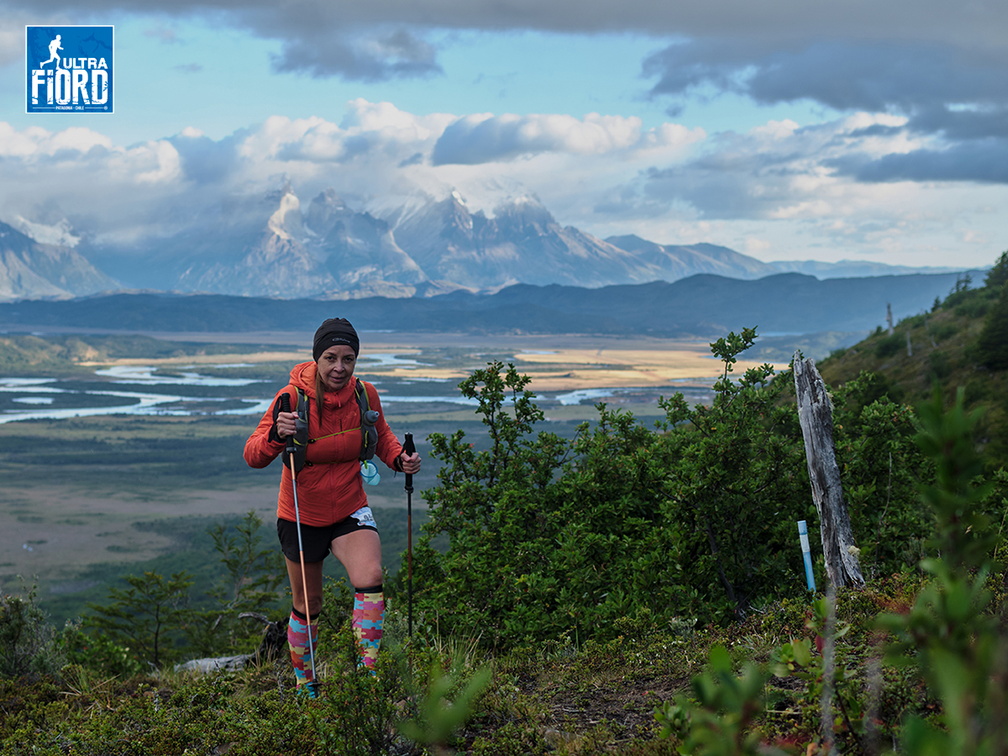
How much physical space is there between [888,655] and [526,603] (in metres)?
6.00

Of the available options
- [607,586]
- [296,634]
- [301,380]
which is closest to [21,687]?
[296,634]

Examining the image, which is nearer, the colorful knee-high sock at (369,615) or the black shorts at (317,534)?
the colorful knee-high sock at (369,615)

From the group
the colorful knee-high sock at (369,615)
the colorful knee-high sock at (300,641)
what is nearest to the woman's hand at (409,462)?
the colorful knee-high sock at (369,615)

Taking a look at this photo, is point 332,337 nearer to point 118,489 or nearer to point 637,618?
point 637,618

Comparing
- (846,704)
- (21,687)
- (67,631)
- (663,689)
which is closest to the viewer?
(846,704)

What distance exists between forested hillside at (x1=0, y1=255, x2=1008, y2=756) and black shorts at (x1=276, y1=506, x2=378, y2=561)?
63 centimetres

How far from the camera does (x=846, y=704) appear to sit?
8.63 ft

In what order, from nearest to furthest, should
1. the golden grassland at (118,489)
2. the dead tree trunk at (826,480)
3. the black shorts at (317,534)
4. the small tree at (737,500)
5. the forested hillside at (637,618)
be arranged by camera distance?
the forested hillside at (637,618) → the black shorts at (317,534) → the dead tree trunk at (826,480) → the small tree at (737,500) → the golden grassland at (118,489)

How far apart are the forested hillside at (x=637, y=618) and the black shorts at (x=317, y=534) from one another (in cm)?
63

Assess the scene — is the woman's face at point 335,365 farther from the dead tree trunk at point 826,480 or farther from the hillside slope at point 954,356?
the hillside slope at point 954,356

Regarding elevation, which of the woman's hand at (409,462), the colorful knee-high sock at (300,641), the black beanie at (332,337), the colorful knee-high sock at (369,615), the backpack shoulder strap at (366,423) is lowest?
the colorful knee-high sock at (300,641)

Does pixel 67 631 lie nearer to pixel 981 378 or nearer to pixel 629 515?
pixel 629 515

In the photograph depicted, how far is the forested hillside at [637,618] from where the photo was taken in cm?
246

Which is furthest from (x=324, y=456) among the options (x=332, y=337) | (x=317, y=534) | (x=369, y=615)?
(x=369, y=615)
